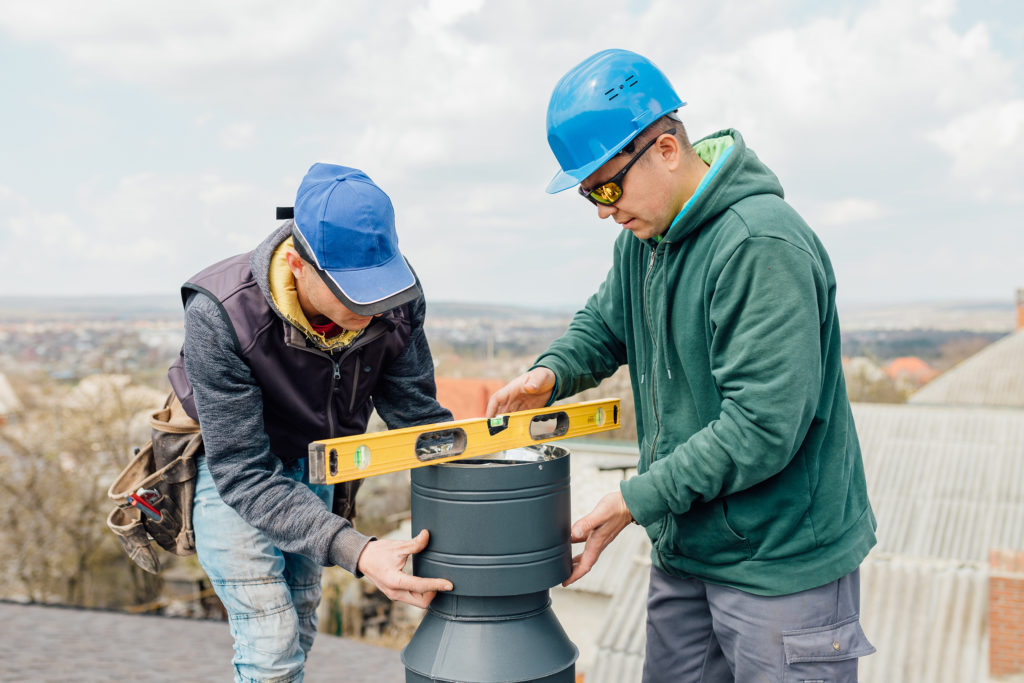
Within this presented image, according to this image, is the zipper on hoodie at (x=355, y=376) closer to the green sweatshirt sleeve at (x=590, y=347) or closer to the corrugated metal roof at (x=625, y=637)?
the green sweatshirt sleeve at (x=590, y=347)

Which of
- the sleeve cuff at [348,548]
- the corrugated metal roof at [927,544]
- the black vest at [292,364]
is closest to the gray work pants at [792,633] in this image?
the sleeve cuff at [348,548]

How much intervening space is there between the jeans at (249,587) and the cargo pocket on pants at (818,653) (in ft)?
5.18

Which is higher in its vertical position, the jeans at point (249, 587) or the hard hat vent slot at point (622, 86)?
the hard hat vent slot at point (622, 86)

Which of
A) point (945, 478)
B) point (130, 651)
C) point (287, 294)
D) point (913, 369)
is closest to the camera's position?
point (287, 294)

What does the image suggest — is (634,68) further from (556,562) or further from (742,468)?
(556,562)

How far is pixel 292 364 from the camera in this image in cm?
274

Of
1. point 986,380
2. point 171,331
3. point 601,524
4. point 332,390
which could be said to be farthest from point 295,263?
point 986,380

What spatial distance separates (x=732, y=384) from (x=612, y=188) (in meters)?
0.62

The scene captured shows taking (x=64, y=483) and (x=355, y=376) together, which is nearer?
(x=355, y=376)

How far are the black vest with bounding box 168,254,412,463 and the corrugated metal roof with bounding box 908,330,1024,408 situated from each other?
39.9 meters

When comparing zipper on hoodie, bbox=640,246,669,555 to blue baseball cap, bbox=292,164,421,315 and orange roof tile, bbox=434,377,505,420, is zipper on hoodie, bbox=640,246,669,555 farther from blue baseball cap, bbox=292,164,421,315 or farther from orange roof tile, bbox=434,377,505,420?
orange roof tile, bbox=434,377,505,420

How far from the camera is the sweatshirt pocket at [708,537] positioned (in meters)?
2.47

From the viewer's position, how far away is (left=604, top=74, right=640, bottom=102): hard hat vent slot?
2.32 metres

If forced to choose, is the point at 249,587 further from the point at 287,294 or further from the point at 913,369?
the point at 913,369
